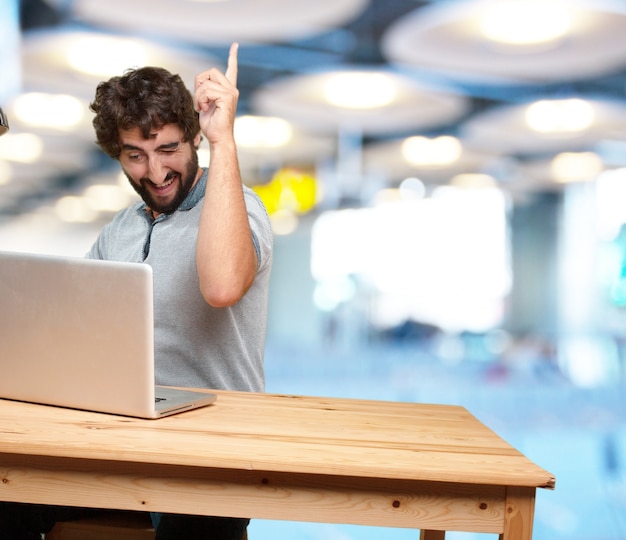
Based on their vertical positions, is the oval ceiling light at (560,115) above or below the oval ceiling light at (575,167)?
above

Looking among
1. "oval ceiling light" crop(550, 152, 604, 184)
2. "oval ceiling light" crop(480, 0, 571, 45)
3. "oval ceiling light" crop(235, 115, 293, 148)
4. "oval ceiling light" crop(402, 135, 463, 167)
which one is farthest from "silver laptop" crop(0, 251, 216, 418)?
"oval ceiling light" crop(550, 152, 604, 184)

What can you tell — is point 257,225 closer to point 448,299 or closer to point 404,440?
point 404,440

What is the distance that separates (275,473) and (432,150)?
19.5 ft

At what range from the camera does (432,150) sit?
21.9 feet

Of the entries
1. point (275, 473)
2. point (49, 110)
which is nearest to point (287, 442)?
point (275, 473)

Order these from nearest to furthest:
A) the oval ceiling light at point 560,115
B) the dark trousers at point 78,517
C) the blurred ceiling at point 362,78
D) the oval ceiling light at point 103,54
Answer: the dark trousers at point 78,517 → the blurred ceiling at point 362,78 → the oval ceiling light at point 103,54 → the oval ceiling light at point 560,115

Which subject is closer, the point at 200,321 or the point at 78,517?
the point at 78,517

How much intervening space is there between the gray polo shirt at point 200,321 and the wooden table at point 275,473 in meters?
0.45

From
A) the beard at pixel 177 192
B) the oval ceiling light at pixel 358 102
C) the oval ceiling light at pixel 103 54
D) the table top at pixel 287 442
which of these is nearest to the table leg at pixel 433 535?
the table top at pixel 287 442

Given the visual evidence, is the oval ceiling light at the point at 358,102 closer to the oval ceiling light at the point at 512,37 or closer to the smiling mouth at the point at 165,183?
the oval ceiling light at the point at 512,37

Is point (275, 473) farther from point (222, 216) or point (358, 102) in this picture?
point (358, 102)

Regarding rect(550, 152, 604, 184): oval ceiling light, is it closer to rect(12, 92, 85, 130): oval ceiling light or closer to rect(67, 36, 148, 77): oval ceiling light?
rect(67, 36, 148, 77): oval ceiling light

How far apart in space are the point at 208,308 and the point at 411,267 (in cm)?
517

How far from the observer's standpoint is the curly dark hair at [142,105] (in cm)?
162
